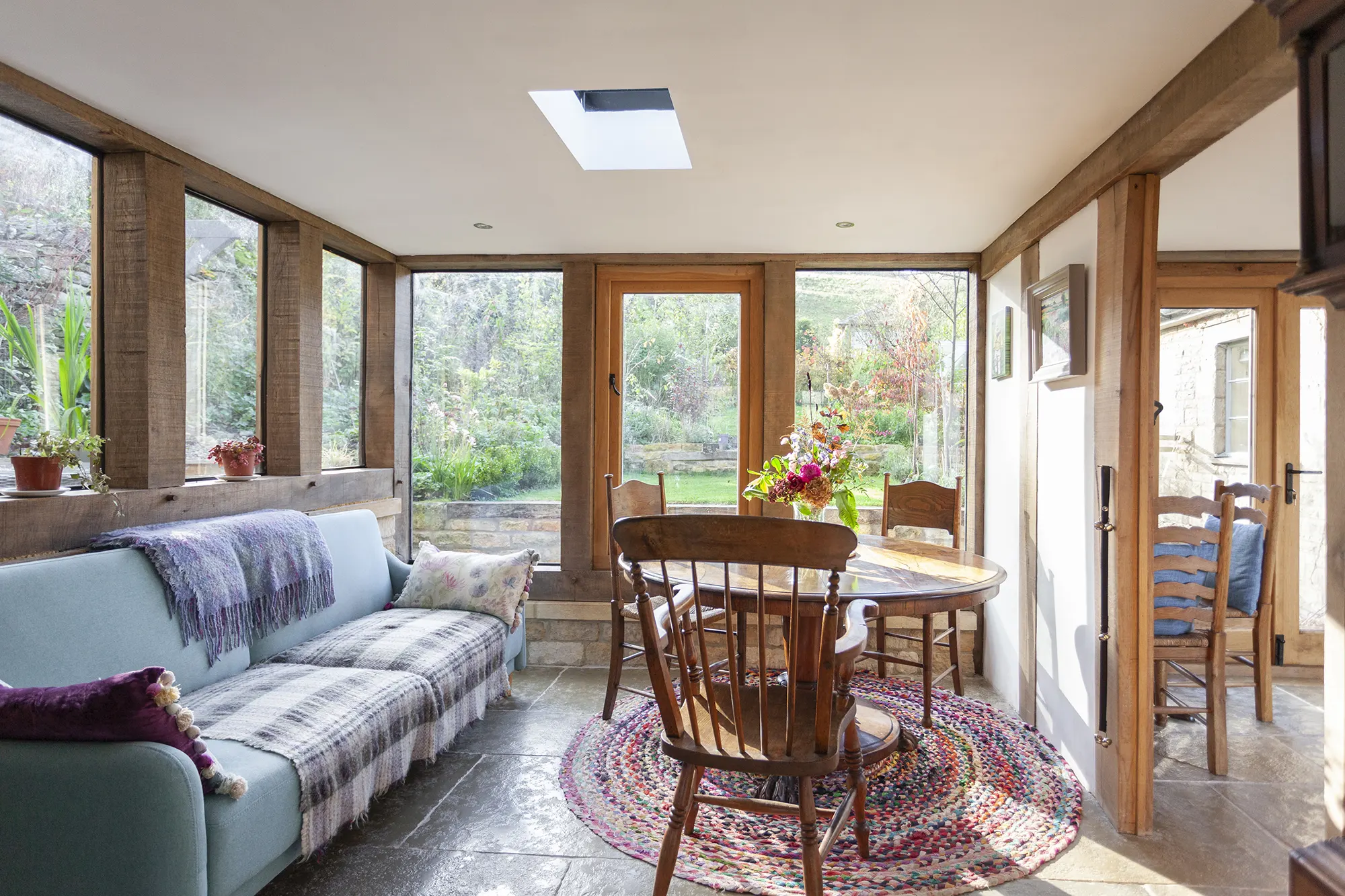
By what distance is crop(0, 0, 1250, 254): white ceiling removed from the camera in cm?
188

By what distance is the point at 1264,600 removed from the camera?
10.8ft

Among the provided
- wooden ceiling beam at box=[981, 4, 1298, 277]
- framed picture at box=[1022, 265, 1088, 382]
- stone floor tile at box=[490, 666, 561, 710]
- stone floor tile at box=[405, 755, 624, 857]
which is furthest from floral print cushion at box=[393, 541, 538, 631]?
wooden ceiling beam at box=[981, 4, 1298, 277]

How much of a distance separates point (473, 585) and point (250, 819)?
1.77m

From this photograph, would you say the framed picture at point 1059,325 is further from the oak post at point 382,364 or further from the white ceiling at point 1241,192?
the oak post at point 382,364

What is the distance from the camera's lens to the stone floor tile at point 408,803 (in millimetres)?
2373

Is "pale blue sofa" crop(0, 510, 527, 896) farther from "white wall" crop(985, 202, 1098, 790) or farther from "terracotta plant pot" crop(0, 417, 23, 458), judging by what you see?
"white wall" crop(985, 202, 1098, 790)

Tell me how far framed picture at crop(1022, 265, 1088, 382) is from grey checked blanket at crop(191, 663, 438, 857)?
103 inches

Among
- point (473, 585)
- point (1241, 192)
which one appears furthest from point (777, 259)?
point (473, 585)

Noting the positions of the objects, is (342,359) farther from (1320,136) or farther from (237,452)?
(1320,136)

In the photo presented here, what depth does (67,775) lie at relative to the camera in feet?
5.28

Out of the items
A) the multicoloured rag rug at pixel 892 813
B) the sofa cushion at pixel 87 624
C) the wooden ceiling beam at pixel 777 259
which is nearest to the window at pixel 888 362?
the wooden ceiling beam at pixel 777 259

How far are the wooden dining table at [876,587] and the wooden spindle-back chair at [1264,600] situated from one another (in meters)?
1.31

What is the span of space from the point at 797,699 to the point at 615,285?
2.82m

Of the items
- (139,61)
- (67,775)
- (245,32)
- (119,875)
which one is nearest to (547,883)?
(119,875)
